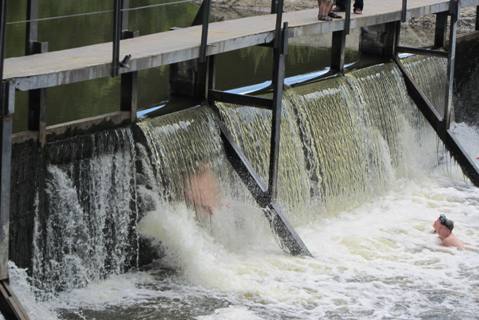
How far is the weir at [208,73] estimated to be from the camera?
932cm

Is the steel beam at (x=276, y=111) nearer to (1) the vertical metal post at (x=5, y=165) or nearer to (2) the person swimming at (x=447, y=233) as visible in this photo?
(2) the person swimming at (x=447, y=233)

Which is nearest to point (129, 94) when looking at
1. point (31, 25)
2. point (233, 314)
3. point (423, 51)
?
point (31, 25)

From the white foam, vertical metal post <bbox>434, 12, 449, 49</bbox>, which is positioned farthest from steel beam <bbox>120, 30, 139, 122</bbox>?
vertical metal post <bbox>434, 12, 449, 49</bbox>

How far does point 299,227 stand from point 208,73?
6.44ft

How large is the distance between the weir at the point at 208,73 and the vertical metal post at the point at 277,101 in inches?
0.4

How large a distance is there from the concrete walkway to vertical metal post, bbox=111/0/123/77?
7 cm

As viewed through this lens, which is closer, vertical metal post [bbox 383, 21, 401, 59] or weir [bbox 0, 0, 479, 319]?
weir [bbox 0, 0, 479, 319]

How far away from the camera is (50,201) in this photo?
10.2m

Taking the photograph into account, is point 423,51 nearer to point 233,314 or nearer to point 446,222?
point 446,222

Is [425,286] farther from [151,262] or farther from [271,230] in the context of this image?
[151,262]

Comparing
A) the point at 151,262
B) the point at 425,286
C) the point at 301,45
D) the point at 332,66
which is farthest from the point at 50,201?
the point at 301,45

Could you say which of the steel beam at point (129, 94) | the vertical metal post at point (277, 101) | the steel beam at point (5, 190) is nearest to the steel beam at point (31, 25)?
the steel beam at point (129, 94)

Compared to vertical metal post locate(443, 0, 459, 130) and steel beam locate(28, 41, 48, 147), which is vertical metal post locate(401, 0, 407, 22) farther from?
steel beam locate(28, 41, 48, 147)

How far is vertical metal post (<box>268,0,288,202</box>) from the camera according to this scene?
12.1 metres
